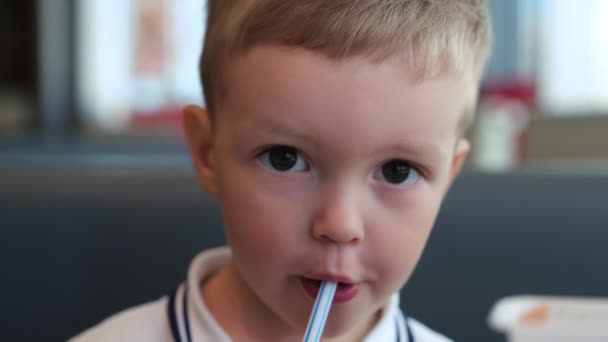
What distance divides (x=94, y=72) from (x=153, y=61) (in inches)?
11.4

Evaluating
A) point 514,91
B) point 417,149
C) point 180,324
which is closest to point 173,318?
point 180,324

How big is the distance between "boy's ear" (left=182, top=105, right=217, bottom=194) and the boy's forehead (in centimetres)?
9

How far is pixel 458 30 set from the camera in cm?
61

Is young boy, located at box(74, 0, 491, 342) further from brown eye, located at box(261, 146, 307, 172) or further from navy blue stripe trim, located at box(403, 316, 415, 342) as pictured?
navy blue stripe trim, located at box(403, 316, 415, 342)

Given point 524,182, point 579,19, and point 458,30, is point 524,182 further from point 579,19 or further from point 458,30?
point 579,19

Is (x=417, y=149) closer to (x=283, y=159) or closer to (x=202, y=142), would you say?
(x=283, y=159)

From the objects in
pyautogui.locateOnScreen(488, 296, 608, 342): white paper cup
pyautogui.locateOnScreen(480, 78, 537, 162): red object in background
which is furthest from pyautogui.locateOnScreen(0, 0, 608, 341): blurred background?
pyautogui.locateOnScreen(480, 78, 537, 162): red object in background

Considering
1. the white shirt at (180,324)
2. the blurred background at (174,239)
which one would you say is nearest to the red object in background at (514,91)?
the blurred background at (174,239)

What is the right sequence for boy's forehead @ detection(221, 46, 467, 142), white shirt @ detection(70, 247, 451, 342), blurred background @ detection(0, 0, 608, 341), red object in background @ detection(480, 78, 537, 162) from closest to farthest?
boy's forehead @ detection(221, 46, 467, 142) → white shirt @ detection(70, 247, 451, 342) → blurred background @ detection(0, 0, 608, 341) → red object in background @ detection(480, 78, 537, 162)

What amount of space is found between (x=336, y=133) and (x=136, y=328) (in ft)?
0.83

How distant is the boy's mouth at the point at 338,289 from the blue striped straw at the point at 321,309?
1 cm

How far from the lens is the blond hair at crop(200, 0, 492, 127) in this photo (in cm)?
55

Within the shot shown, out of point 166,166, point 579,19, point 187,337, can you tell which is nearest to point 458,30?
point 187,337

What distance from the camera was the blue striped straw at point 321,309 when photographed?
1.87 feet
